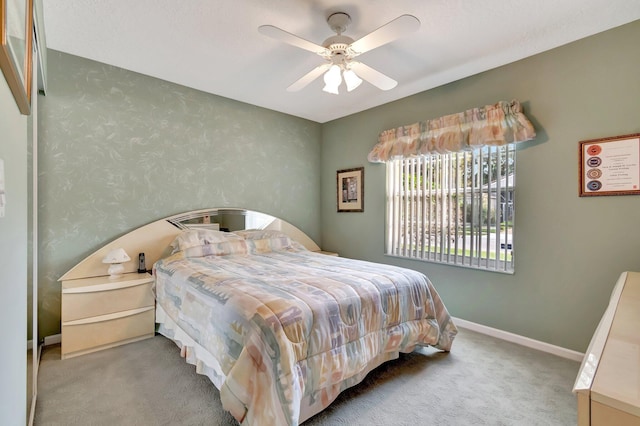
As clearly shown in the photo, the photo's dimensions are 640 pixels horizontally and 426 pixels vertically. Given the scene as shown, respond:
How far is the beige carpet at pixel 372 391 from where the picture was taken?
175 centimetres

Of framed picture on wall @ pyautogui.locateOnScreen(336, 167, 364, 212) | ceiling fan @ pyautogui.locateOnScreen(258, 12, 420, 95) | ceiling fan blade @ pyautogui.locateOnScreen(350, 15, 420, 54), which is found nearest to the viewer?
ceiling fan blade @ pyautogui.locateOnScreen(350, 15, 420, 54)

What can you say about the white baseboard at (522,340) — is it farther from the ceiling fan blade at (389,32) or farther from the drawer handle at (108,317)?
the drawer handle at (108,317)

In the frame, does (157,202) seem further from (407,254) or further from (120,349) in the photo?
(407,254)

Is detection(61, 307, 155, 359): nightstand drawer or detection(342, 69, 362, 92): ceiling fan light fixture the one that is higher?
detection(342, 69, 362, 92): ceiling fan light fixture

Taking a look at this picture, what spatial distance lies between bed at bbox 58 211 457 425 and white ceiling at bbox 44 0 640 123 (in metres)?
1.76

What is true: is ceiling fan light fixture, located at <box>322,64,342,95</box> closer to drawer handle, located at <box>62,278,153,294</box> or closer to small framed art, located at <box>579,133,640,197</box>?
small framed art, located at <box>579,133,640,197</box>

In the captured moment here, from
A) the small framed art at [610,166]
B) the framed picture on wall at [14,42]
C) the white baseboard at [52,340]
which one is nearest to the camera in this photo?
the framed picture on wall at [14,42]

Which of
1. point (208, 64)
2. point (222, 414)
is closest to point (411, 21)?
point (208, 64)

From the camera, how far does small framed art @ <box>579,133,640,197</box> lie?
2193mm

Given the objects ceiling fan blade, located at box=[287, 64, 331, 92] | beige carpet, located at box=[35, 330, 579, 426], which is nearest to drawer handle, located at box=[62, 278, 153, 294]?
beige carpet, located at box=[35, 330, 579, 426]

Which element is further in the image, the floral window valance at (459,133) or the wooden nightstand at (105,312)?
the floral window valance at (459,133)

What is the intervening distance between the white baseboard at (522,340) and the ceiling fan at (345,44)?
247 centimetres

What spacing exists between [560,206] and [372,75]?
75.2 inches

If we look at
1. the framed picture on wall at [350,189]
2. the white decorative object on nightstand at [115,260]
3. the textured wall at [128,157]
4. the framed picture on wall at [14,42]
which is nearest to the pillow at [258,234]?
the textured wall at [128,157]
